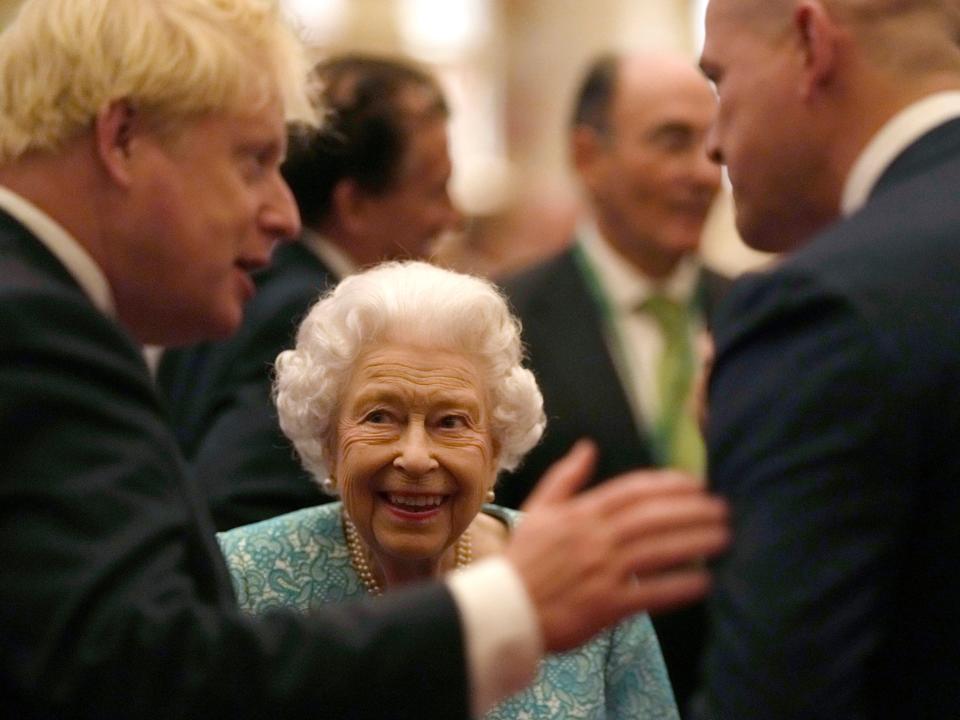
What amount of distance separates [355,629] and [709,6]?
3.45 ft

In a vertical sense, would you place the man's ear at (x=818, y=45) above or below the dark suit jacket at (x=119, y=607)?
→ above

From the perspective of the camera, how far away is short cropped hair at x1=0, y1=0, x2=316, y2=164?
2.21 metres

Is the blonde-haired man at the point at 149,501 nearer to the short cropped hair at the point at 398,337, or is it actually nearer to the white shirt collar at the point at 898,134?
the white shirt collar at the point at 898,134

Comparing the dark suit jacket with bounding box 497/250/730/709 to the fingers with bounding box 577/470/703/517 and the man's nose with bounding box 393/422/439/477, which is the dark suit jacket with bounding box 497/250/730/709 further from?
the fingers with bounding box 577/470/703/517

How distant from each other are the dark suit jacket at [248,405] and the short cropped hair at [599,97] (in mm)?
1368

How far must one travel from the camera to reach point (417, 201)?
429 cm

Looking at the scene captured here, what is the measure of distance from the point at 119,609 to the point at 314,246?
7.51ft

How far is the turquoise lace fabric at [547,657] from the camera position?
9.78 ft

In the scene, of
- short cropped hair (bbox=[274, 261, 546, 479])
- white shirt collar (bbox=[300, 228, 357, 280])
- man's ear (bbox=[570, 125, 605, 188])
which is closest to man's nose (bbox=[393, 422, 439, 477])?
short cropped hair (bbox=[274, 261, 546, 479])

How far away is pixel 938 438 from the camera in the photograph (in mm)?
1794

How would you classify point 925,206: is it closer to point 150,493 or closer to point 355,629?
point 355,629

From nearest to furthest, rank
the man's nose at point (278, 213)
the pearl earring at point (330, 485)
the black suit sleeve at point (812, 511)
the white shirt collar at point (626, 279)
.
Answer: the black suit sleeve at point (812, 511), the man's nose at point (278, 213), the pearl earring at point (330, 485), the white shirt collar at point (626, 279)

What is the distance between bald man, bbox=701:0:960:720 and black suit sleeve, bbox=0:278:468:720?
39 cm

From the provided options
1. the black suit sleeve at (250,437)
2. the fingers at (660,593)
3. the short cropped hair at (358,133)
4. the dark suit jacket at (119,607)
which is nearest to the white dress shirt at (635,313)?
the short cropped hair at (358,133)
